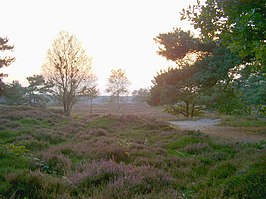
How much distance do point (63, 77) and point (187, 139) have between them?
70.5ft

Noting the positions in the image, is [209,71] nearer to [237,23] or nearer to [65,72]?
[237,23]

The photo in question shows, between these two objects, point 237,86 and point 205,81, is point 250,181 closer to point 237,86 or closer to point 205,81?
point 205,81

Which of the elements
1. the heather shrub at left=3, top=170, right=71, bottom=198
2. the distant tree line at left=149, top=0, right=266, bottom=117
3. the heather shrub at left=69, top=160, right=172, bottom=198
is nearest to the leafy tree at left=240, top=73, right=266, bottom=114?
the distant tree line at left=149, top=0, right=266, bottom=117

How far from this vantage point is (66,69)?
89.9ft

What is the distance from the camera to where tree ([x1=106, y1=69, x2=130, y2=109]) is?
56.1 meters

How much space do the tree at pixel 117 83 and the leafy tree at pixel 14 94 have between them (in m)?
20.5

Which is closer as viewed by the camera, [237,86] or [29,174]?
[29,174]

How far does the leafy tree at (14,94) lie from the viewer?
2956 centimetres

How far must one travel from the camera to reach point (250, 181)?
13.5ft

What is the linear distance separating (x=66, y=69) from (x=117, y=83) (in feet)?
96.2

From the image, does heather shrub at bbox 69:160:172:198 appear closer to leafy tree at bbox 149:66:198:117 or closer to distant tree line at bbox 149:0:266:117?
distant tree line at bbox 149:0:266:117

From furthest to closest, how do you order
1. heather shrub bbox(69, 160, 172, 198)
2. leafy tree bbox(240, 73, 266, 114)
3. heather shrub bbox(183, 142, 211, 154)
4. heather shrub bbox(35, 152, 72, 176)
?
leafy tree bbox(240, 73, 266, 114), heather shrub bbox(183, 142, 211, 154), heather shrub bbox(35, 152, 72, 176), heather shrub bbox(69, 160, 172, 198)

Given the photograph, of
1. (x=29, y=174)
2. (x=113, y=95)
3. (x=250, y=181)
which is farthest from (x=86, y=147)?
(x=113, y=95)

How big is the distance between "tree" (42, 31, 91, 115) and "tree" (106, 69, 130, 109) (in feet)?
89.9
